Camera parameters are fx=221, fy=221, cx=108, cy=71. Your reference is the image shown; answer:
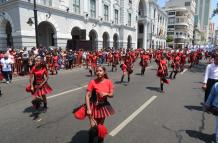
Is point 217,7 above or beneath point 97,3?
beneath

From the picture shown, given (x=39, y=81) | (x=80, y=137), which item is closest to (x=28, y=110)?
(x=39, y=81)

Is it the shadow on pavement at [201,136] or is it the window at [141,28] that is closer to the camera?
the shadow on pavement at [201,136]

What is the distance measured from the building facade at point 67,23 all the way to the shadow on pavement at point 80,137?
1518cm

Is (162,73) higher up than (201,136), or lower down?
higher up

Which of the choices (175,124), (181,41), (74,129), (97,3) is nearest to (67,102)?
(74,129)

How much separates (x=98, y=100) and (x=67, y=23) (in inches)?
958

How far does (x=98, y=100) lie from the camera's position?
3975 mm

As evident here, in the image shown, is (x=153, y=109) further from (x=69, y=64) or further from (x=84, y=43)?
(x=84, y=43)

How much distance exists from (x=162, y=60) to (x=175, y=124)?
208 inches

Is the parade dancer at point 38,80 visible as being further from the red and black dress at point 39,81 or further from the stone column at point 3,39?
the stone column at point 3,39

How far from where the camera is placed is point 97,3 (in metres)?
32.5

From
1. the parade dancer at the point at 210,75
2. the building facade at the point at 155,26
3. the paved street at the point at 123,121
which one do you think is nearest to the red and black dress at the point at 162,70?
the paved street at the point at 123,121

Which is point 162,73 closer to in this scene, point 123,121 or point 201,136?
point 123,121

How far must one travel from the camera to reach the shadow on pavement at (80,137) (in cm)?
483
